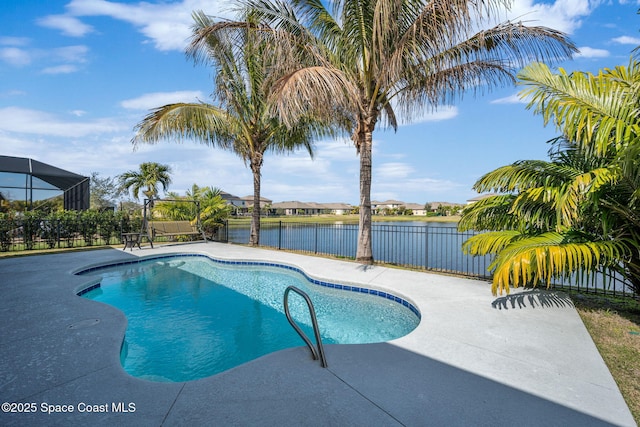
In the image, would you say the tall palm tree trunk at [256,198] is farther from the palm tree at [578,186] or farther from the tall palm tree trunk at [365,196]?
the palm tree at [578,186]

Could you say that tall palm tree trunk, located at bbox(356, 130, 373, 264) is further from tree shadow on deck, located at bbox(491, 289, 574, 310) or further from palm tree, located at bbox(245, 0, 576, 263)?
tree shadow on deck, located at bbox(491, 289, 574, 310)

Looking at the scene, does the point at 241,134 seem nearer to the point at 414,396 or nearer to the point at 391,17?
the point at 391,17

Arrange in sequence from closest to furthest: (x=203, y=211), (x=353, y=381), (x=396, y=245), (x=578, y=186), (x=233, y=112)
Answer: (x=353, y=381) → (x=578, y=186) → (x=233, y=112) → (x=203, y=211) → (x=396, y=245)

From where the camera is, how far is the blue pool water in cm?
352

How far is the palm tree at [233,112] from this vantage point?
948cm

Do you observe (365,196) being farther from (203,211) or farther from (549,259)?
(203,211)

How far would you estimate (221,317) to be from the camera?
15.9 feet

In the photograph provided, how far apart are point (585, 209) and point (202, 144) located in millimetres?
12079

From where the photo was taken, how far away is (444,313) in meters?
3.94

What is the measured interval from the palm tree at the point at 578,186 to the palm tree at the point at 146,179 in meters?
32.6

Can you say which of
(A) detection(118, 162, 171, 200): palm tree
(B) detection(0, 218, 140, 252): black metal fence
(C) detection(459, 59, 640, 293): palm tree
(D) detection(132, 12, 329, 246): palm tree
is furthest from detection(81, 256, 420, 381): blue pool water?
(A) detection(118, 162, 171, 200): palm tree

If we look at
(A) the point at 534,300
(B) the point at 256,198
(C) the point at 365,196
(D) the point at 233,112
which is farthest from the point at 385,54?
(B) the point at 256,198

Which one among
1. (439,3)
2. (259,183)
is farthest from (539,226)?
(259,183)

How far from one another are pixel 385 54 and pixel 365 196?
3.36 metres
